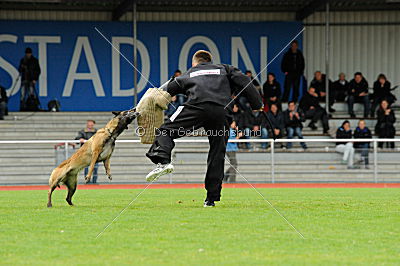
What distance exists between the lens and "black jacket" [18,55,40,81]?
2602 cm

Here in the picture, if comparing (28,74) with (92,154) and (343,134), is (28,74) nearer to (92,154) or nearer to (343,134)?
(343,134)

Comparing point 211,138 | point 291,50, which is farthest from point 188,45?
point 211,138

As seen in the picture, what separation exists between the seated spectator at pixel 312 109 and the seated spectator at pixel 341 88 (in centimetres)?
179

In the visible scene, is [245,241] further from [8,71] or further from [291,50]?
[8,71]

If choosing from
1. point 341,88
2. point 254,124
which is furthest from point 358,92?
point 254,124

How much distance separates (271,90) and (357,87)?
321cm

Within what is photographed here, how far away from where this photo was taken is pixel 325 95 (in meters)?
26.2

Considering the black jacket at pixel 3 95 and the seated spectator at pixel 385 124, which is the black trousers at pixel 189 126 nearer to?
the seated spectator at pixel 385 124

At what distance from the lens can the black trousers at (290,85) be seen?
26745mm

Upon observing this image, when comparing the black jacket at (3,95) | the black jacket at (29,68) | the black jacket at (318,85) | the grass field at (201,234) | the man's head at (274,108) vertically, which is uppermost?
the black jacket at (29,68)

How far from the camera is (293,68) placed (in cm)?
2652

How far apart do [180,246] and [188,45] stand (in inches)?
840

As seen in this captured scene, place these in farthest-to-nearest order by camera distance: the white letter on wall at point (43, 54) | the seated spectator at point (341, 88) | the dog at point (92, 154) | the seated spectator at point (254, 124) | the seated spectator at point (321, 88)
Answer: the white letter on wall at point (43, 54)
the seated spectator at point (341, 88)
the seated spectator at point (321, 88)
the seated spectator at point (254, 124)
the dog at point (92, 154)

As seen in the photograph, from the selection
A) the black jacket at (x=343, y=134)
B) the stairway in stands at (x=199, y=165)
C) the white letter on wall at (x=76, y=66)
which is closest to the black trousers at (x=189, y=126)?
the stairway in stands at (x=199, y=165)
